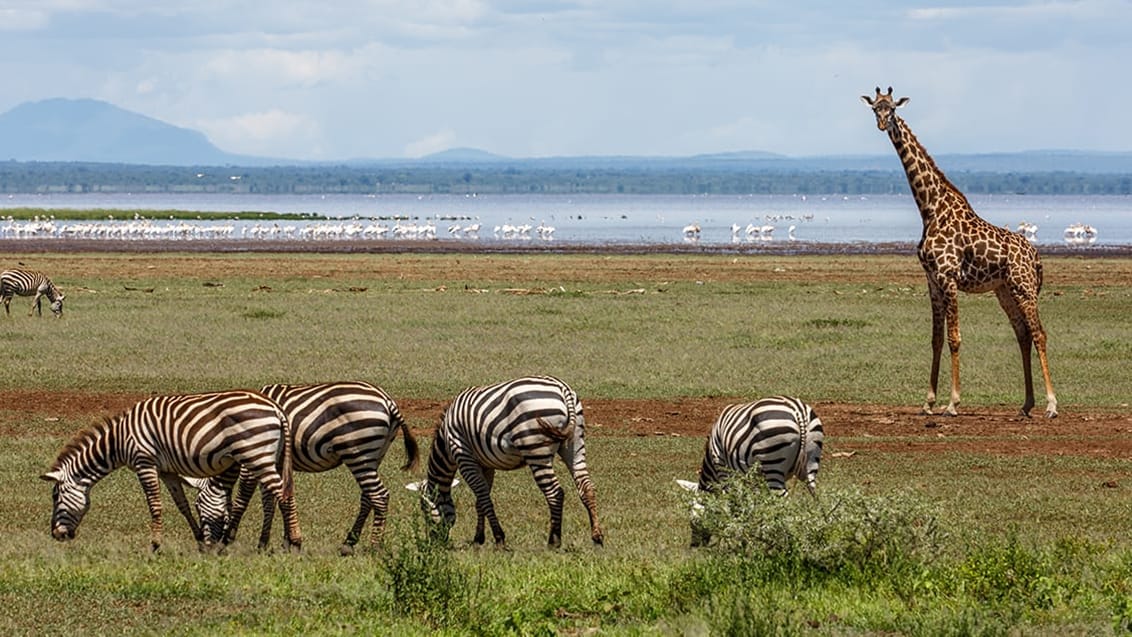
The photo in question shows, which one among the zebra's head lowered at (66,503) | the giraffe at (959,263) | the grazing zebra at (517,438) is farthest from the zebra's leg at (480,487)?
the giraffe at (959,263)

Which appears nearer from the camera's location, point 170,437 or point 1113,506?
point 170,437

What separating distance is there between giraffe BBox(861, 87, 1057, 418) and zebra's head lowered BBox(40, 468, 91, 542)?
1139 centimetres

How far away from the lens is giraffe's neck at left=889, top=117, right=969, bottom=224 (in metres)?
21.4

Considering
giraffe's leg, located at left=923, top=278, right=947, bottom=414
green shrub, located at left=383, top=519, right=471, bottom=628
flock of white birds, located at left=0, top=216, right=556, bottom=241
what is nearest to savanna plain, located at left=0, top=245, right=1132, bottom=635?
green shrub, located at left=383, top=519, right=471, bottom=628

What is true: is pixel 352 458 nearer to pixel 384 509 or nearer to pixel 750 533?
pixel 384 509

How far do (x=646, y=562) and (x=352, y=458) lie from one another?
2390 millimetres

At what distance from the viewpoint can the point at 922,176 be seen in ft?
70.4

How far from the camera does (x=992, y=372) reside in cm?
2541

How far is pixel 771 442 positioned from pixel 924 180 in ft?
32.5

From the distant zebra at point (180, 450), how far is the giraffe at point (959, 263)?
35.9 feet

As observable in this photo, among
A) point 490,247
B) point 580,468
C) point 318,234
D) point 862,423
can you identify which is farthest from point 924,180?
point 318,234

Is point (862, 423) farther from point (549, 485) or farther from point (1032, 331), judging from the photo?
point (549, 485)

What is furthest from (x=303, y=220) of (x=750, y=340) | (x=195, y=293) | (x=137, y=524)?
(x=137, y=524)

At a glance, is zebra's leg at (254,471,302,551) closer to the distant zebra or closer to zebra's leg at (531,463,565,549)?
the distant zebra
